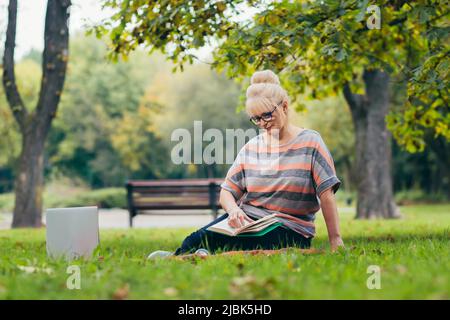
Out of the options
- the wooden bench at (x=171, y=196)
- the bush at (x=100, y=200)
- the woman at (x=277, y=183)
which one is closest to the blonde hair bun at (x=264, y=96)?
the woman at (x=277, y=183)

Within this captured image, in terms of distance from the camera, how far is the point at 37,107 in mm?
14812

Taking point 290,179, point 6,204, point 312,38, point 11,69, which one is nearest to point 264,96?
point 290,179

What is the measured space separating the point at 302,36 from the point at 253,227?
272 cm

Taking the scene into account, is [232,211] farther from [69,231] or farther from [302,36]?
[302,36]

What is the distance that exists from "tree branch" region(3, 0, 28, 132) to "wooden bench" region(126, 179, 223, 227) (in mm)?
2819

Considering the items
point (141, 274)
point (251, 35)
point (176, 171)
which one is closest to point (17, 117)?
point (251, 35)

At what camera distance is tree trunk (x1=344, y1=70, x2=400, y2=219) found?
621 inches

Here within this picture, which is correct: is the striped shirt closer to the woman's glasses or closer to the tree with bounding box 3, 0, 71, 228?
the woman's glasses

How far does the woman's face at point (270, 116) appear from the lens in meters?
5.59

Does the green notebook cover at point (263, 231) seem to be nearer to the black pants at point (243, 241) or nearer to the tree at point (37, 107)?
the black pants at point (243, 241)
